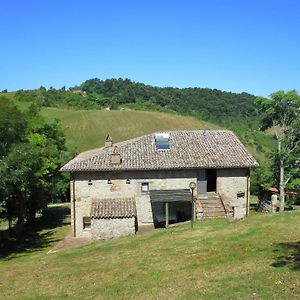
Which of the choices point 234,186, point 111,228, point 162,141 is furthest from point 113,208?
point 234,186

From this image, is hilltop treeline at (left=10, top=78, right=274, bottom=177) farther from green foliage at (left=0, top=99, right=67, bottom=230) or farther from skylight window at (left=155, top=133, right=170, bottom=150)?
skylight window at (left=155, top=133, right=170, bottom=150)

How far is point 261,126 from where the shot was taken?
3638 cm

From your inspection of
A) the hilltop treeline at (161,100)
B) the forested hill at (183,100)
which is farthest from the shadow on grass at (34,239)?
the forested hill at (183,100)

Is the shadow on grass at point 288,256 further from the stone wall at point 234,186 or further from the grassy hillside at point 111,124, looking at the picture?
the grassy hillside at point 111,124

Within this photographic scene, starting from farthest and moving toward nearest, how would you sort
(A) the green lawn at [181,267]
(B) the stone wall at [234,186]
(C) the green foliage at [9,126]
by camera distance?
(B) the stone wall at [234,186] → (C) the green foliage at [9,126] → (A) the green lawn at [181,267]

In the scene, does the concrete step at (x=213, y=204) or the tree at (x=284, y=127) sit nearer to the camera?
the concrete step at (x=213, y=204)

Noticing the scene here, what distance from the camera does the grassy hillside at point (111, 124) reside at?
8577 centimetres

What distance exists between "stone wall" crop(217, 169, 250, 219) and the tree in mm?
4452

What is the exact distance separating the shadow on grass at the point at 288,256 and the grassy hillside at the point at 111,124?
6484cm

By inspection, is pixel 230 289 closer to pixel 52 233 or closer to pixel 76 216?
pixel 76 216

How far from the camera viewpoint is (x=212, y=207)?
30.2 metres

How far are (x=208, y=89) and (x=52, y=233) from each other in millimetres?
124409

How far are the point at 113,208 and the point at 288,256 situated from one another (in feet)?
50.5

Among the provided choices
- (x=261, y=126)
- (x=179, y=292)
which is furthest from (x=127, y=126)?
(x=179, y=292)
